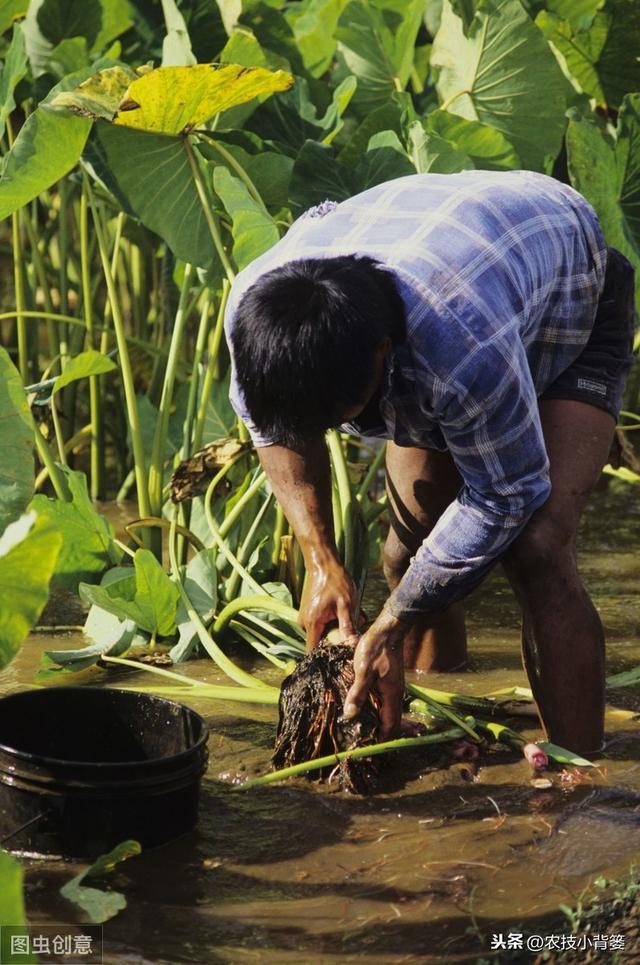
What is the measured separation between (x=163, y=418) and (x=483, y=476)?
1.18 metres

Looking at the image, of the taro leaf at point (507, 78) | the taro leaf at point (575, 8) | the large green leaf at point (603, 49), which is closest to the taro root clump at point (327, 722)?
the taro leaf at point (507, 78)

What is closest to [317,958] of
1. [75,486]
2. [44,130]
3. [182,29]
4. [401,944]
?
[401,944]

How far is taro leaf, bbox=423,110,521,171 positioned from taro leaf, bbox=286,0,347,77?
490mm

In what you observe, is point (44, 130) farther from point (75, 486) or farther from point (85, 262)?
point (85, 262)

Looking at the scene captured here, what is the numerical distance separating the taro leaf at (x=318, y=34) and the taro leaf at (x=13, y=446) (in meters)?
1.40

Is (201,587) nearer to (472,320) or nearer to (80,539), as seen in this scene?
(80,539)

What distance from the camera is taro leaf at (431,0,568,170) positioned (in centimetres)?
278

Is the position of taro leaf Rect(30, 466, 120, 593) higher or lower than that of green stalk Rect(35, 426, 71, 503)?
lower

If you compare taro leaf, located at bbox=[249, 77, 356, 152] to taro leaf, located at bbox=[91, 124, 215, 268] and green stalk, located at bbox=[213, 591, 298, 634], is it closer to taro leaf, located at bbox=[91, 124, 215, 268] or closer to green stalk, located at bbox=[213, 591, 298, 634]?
taro leaf, located at bbox=[91, 124, 215, 268]

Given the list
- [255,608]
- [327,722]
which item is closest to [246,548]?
[255,608]

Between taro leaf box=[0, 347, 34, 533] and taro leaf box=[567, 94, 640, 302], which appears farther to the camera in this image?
taro leaf box=[567, 94, 640, 302]

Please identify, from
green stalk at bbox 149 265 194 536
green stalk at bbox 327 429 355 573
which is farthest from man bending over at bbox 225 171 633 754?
green stalk at bbox 149 265 194 536

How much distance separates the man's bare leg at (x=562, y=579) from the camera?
200cm

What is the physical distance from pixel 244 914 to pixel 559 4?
2.67 meters
